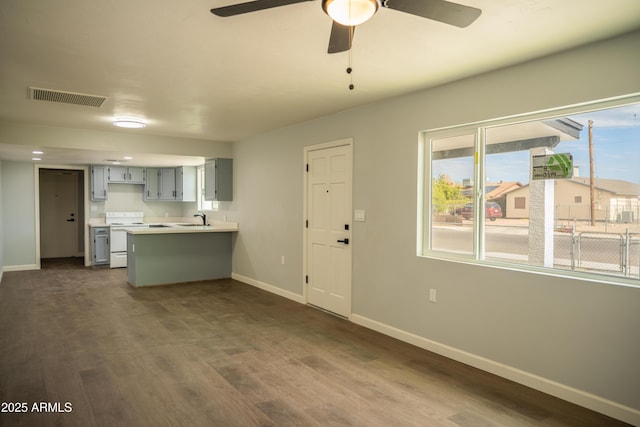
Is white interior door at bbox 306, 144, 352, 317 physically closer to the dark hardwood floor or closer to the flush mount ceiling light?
the dark hardwood floor

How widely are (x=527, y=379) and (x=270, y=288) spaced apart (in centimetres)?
384

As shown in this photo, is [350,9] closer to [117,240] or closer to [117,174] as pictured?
[117,240]

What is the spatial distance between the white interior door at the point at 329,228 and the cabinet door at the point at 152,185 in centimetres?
541

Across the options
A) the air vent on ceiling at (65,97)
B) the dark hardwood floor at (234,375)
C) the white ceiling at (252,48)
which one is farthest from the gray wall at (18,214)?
the air vent on ceiling at (65,97)

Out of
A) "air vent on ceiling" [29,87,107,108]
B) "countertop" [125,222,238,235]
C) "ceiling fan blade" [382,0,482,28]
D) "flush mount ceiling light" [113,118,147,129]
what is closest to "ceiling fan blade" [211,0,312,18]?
"ceiling fan blade" [382,0,482,28]

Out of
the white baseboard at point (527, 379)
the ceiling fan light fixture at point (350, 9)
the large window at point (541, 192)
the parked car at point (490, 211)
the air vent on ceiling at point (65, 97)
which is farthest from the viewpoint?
the air vent on ceiling at point (65, 97)

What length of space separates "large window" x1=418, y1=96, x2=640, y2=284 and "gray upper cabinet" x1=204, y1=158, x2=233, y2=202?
4181mm

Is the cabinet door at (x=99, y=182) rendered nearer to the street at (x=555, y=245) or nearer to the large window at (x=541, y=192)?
the large window at (x=541, y=192)

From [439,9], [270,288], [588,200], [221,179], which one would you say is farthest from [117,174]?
[588,200]

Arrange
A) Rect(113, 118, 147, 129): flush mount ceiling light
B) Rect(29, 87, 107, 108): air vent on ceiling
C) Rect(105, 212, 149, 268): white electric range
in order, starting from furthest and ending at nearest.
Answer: Rect(105, 212, 149, 268): white electric range < Rect(113, 118, 147, 129): flush mount ceiling light < Rect(29, 87, 107, 108): air vent on ceiling

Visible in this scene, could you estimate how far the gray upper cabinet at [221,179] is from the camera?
6895mm

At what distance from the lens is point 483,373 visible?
311 centimetres

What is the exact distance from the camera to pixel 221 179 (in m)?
6.91

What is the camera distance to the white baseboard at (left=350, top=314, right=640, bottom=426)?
245 centimetres
